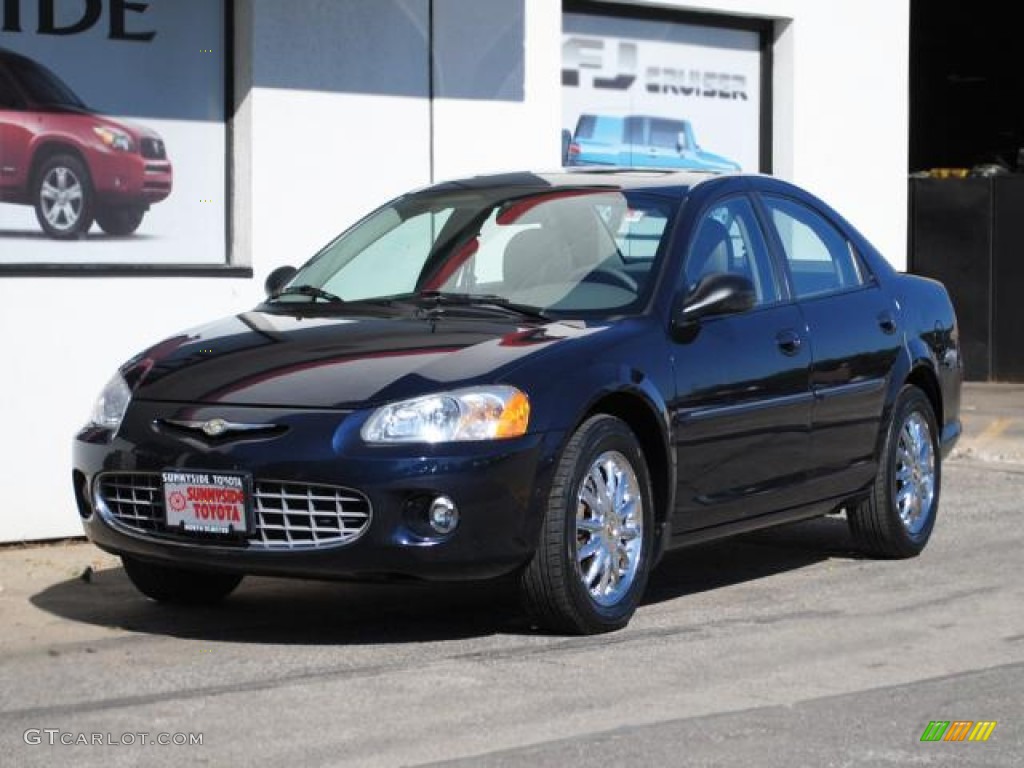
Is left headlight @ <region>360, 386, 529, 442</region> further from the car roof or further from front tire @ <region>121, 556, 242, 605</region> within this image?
the car roof

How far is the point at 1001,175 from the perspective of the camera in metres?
18.2

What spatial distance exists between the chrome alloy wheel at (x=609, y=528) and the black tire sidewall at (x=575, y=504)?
24mm

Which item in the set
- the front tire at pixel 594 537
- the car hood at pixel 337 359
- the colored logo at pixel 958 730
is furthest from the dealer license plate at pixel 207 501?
the colored logo at pixel 958 730

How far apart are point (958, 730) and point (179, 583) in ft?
10.6

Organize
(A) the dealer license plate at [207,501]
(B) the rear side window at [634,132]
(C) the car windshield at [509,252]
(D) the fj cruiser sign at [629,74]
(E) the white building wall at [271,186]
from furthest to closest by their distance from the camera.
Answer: (B) the rear side window at [634,132] < (D) the fj cruiser sign at [629,74] < (E) the white building wall at [271,186] < (C) the car windshield at [509,252] < (A) the dealer license plate at [207,501]

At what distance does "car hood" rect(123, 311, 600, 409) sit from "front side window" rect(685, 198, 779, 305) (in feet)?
2.65

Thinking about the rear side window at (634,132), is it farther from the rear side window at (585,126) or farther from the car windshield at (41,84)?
the car windshield at (41,84)

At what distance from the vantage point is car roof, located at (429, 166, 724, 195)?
8320 millimetres

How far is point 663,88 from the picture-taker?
44.9ft

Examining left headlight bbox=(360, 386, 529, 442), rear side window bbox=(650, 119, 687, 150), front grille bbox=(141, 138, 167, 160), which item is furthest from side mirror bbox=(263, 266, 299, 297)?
rear side window bbox=(650, 119, 687, 150)

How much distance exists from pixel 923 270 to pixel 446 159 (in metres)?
7.73

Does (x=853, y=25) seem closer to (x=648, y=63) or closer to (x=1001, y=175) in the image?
(x=648, y=63)

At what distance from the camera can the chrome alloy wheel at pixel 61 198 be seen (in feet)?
33.3

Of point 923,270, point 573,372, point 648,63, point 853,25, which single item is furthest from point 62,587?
point 923,270
